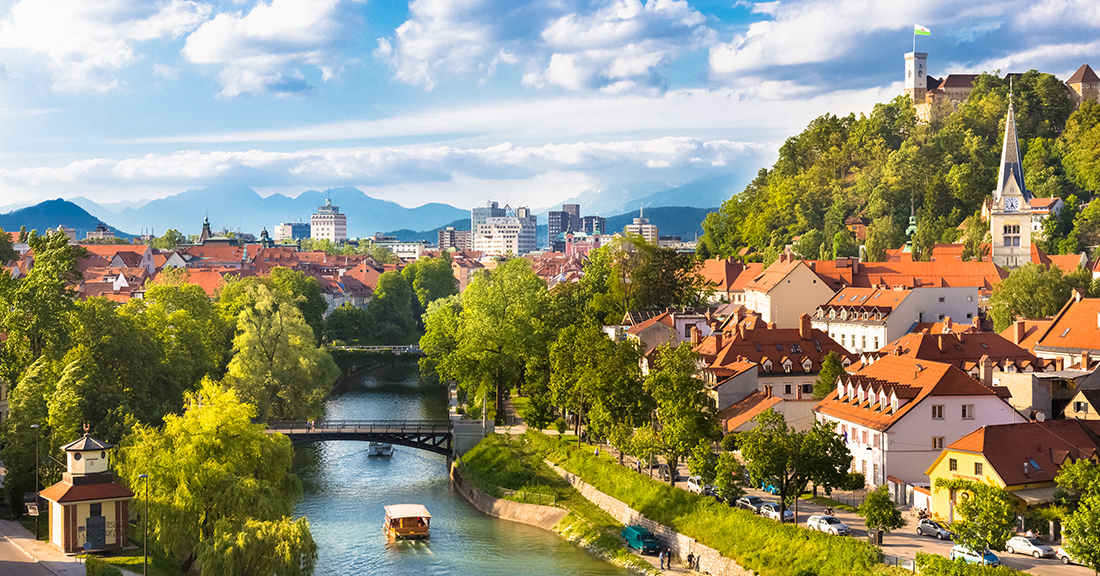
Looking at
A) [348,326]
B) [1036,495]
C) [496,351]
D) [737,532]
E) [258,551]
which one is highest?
[348,326]

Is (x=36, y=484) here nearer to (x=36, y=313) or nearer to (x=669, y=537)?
(x=36, y=313)

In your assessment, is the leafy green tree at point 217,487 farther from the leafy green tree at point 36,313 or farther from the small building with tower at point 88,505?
the leafy green tree at point 36,313

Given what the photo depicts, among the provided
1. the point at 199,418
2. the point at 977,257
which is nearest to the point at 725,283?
the point at 977,257

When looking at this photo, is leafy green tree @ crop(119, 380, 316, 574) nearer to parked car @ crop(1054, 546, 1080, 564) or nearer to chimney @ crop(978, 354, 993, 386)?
parked car @ crop(1054, 546, 1080, 564)

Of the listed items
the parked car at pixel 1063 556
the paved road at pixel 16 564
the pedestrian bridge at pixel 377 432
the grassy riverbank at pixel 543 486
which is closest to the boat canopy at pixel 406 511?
the grassy riverbank at pixel 543 486

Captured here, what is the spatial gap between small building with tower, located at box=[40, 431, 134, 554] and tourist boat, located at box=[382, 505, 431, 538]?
37.6 feet

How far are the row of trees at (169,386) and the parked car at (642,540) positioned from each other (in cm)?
1362

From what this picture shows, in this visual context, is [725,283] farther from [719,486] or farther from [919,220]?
[719,486]

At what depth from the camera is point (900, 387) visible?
4716 centimetres

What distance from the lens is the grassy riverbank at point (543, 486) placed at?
4744 centimetres

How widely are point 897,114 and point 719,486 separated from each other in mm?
104531

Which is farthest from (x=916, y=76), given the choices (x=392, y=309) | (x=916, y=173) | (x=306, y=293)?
(x=306, y=293)

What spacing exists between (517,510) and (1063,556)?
25491 millimetres

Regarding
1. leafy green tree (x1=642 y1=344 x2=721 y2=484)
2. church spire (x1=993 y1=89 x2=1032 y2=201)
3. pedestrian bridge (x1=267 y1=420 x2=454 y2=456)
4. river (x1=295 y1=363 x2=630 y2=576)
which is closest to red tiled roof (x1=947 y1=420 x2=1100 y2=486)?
leafy green tree (x1=642 y1=344 x2=721 y2=484)
